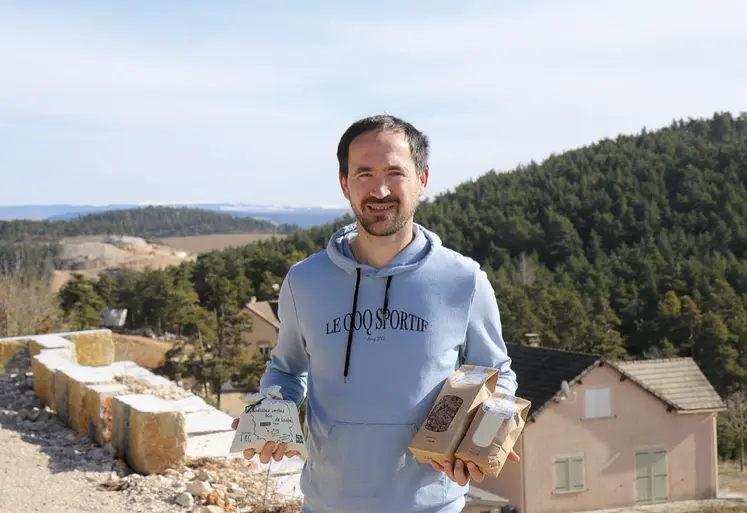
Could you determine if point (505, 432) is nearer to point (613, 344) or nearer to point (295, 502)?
point (295, 502)

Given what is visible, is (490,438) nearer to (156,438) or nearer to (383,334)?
(383,334)

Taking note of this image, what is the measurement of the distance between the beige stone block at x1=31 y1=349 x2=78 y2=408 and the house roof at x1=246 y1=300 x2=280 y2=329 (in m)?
30.3

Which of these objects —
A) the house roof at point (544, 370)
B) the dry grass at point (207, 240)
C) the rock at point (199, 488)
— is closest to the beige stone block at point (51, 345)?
the rock at point (199, 488)

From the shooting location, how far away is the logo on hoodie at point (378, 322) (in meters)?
2.31

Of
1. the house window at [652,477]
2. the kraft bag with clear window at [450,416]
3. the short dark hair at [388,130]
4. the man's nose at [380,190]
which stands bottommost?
the house window at [652,477]

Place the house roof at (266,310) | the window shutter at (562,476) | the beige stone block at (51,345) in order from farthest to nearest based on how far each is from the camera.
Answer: the house roof at (266,310), the window shutter at (562,476), the beige stone block at (51,345)

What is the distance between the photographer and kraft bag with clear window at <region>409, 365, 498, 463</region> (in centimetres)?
218

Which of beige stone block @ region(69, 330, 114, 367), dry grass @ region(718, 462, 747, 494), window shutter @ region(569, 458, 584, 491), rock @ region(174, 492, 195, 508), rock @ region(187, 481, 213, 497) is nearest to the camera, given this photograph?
rock @ region(174, 492, 195, 508)

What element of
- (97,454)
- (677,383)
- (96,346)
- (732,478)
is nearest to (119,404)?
(97,454)

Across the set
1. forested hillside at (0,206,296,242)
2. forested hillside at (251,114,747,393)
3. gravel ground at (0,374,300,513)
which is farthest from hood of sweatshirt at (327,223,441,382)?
forested hillside at (0,206,296,242)

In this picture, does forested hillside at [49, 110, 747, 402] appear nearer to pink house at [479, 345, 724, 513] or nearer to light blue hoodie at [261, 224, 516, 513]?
pink house at [479, 345, 724, 513]

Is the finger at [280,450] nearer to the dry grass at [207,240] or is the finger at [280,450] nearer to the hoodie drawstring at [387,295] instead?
the hoodie drawstring at [387,295]

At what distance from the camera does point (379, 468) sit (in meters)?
2.28

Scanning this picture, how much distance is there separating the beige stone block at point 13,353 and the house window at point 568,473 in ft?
50.4
